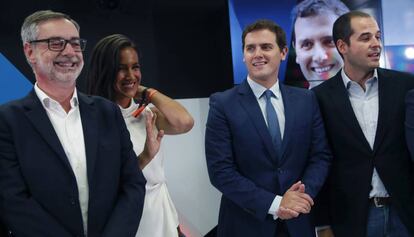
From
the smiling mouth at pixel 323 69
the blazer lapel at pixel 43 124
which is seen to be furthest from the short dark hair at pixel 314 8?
the blazer lapel at pixel 43 124

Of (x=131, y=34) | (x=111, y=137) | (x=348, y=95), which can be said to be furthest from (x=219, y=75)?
(x=111, y=137)

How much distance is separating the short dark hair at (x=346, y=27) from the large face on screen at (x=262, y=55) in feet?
1.51

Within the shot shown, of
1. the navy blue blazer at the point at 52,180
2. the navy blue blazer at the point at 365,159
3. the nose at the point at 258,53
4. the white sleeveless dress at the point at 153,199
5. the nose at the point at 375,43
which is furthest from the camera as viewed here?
the nose at the point at 375,43

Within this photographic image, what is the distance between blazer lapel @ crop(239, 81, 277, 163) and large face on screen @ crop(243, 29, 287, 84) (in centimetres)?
9

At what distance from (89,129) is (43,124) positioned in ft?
0.60

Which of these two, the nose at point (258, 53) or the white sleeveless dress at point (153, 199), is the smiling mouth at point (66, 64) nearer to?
the white sleeveless dress at point (153, 199)

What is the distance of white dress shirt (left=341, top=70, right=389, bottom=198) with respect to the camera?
94.2 inches

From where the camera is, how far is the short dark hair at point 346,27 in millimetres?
2660

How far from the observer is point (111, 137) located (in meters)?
1.90

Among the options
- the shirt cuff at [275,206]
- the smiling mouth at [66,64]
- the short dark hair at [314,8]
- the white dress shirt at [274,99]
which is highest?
the short dark hair at [314,8]

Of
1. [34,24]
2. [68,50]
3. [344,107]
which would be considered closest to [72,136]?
[68,50]

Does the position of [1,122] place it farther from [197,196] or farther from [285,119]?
[197,196]

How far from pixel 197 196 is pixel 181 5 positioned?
68.8 inches

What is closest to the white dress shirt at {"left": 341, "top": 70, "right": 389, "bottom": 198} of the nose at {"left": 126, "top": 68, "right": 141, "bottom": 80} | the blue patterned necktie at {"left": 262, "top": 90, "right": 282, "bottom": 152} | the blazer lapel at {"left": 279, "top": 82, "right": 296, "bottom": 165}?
the blazer lapel at {"left": 279, "top": 82, "right": 296, "bottom": 165}
